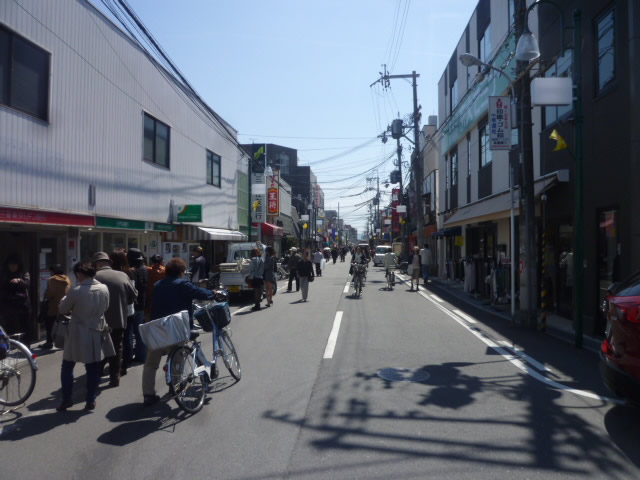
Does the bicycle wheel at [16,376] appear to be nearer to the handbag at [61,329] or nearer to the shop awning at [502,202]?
the handbag at [61,329]

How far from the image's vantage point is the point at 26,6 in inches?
393

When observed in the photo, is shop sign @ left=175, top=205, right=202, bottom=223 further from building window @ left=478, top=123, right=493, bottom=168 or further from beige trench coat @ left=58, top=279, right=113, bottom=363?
beige trench coat @ left=58, top=279, right=113, bottom=363

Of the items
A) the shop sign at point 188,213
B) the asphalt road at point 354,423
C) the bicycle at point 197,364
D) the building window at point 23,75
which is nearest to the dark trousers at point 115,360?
the asphalt road at point 354,423

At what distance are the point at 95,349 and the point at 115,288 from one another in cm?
107

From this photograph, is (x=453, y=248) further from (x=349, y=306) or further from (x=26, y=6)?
(x=26, y=6)

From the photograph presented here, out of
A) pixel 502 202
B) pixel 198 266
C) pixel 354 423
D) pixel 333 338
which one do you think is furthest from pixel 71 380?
pixel 502 202

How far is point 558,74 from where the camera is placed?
13.0 m

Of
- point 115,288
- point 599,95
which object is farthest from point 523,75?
point 115,288

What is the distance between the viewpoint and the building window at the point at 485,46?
20.7m

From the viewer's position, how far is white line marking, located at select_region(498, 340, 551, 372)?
304 inches

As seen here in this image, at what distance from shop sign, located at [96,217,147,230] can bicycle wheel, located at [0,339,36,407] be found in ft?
20.5

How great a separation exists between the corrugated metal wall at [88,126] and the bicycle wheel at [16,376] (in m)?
4.35

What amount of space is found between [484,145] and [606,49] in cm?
1063

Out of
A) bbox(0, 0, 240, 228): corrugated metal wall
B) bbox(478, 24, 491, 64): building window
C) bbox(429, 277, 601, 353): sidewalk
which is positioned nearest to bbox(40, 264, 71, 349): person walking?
bbox(0, 0, 240, 228): corrugated metal wall
